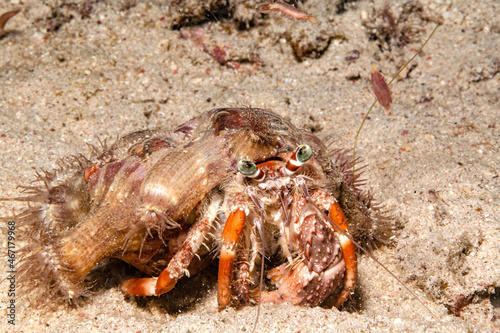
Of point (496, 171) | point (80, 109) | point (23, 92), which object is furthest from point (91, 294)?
point (496, 171)

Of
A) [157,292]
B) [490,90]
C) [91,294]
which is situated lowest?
[91,294]

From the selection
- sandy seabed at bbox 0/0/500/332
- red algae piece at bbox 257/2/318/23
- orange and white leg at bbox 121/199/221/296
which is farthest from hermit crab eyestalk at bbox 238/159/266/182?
red algae piece at bbox 257/2/318/23

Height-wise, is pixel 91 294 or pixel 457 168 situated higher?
pixel 457 168

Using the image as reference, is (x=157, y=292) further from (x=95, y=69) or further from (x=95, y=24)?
(x=95, y=24)

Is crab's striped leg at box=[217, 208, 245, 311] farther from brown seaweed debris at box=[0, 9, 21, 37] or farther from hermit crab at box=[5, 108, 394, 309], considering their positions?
→ brown seaweed debris at box=[0, 9, 21, 37]

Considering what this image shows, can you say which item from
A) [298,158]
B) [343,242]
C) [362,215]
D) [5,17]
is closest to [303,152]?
[298,158]

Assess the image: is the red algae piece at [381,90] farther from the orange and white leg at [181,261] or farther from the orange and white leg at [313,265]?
the orange and white leg at [181,261]
